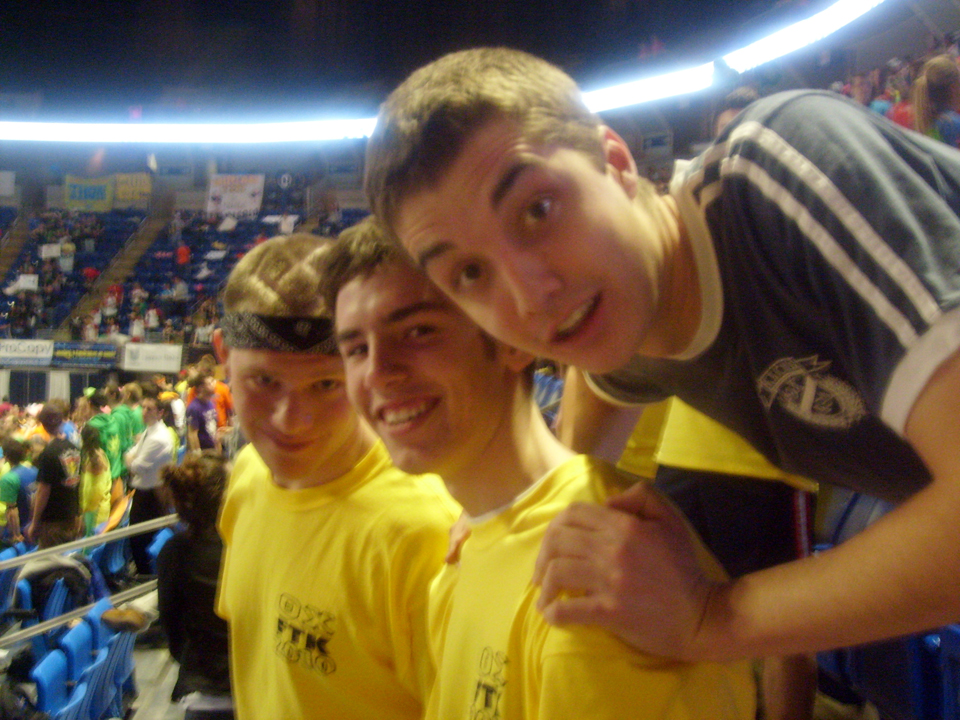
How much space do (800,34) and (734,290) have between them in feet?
39.8

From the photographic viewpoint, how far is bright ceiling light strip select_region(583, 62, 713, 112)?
13.4m

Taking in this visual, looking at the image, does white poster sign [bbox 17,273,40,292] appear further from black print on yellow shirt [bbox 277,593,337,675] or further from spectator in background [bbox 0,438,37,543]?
black print on yellow shirt [bbox 277,593,337,675]

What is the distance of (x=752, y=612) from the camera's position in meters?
0.74

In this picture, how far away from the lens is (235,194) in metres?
17.7

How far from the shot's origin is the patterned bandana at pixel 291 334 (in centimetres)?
137

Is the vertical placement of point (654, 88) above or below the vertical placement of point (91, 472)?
above

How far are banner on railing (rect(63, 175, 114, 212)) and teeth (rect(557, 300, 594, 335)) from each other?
21.0 metres

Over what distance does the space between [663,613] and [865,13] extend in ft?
38.4

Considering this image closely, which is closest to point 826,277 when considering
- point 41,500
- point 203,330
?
point 41,500

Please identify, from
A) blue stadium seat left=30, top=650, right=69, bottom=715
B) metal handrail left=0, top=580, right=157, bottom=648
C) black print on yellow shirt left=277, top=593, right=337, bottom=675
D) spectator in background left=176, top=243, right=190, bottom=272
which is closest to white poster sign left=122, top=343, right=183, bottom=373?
spectator in background left=176, top=243, right=190, bottom=272

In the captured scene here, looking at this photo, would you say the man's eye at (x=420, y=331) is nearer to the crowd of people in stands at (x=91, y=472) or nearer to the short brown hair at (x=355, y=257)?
the short brown hair at (x=355, y=257)

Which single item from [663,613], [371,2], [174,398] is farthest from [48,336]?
[663,613]

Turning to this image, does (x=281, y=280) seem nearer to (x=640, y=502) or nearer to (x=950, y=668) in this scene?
(x=640, y=502)

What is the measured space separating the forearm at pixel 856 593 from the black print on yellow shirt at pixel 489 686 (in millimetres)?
266
